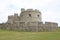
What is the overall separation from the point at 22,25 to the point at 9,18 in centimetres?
966

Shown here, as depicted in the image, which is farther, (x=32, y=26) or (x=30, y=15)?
(x=30, y=15)

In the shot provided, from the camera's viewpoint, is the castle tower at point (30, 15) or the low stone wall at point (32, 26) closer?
the low stone wall at point (32, 26)

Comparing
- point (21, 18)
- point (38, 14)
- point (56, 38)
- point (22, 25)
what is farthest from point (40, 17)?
point (56, 38)

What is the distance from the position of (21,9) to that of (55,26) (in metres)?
12.5

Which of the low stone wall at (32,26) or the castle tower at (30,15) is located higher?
the castle tower at (30,15)

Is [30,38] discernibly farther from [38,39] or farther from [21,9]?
[21,9]

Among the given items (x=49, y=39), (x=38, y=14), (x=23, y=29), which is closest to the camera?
(x=49, y=39)

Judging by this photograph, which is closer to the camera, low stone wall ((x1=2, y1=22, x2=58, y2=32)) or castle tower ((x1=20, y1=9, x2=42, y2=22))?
low stone wall ((x1=2, y1=22, x2=58, y2=32))

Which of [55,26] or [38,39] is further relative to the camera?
[55,26]

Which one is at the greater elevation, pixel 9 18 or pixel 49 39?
pixel 9 18

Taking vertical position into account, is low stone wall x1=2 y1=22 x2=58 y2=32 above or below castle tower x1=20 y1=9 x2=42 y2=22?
below

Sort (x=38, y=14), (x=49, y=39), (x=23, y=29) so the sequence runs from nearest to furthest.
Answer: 1. (x=49, y=39)
2. (x=23, y=29)
3. (x=38, y=14)

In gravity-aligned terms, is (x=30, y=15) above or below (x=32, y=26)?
above

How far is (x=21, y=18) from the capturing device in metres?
48.3
